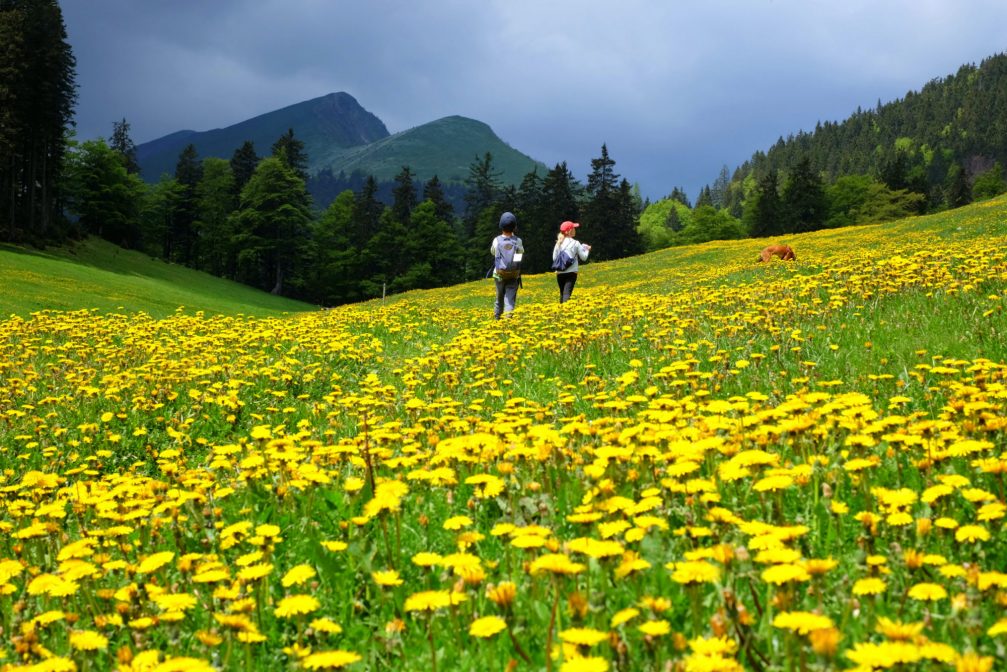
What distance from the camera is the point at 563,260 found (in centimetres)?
1505

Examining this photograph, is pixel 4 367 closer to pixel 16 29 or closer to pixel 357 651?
pixel 357 651

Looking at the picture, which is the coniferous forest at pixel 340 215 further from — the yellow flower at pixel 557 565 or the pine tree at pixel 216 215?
the yellow flower at pixel 557 565

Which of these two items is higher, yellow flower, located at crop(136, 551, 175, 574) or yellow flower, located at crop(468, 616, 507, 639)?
yellow flower, located at crop(468, 616, 507, 639)

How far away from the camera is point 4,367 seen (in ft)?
30.2

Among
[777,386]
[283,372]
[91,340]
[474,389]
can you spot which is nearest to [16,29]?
[91,340]

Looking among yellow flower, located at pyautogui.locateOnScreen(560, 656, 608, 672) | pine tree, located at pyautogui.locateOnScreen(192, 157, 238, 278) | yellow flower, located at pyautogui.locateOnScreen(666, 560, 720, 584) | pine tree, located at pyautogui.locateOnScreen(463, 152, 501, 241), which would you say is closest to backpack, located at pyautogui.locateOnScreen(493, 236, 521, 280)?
yellow flower, located at pyautogui.locateOnScreen(666, 560, 720, 584)

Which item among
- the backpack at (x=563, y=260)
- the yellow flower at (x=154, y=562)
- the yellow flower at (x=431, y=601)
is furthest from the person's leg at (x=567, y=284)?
the yellow flower at (x=431, y=601)

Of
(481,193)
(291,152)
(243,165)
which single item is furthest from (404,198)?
(243,165)

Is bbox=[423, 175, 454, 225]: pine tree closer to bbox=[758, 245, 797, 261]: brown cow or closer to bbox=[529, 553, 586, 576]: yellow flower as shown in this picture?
bbox=[758, 245, 797, 261]: brown cow

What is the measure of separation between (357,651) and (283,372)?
678cm

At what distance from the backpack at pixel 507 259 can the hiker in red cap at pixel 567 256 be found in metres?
1.17

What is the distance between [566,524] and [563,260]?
1196 cm

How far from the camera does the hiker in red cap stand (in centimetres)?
1482

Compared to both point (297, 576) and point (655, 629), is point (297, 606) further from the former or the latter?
point (655, 629)
